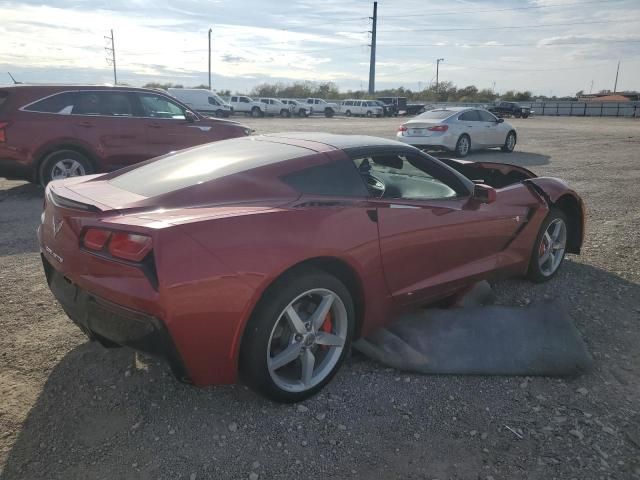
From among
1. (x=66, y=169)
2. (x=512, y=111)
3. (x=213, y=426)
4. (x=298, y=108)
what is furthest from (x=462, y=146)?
(x=512, y=111)

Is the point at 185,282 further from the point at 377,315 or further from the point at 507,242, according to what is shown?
the point at 507,242

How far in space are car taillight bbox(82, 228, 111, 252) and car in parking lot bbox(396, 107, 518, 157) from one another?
12812 mm

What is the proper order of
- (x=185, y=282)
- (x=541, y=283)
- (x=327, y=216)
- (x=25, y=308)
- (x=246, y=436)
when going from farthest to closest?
(x=541, y=283) < (x=25, y=308) < (x=327, y=216) < (x=246, y=436) < (x=185, y=282)

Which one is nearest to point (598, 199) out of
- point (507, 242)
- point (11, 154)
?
point (507, 242)

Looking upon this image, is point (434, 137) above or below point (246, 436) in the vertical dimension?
above

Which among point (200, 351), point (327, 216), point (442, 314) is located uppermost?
point (327, 216)

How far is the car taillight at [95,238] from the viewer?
255 centimetres

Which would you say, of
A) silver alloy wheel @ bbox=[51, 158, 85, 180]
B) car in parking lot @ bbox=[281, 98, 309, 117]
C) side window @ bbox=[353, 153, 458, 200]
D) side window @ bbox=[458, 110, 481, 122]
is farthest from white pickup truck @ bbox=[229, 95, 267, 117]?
side window @ bbox=[353, 153, 458, 200]

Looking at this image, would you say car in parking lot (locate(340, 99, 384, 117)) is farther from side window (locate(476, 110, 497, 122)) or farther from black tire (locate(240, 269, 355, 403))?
black tire (locate(240, 269, 355, 403))

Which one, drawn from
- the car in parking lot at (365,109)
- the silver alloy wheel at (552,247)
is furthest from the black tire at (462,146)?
the car in parking lot at (365,109)

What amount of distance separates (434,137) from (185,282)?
12.9 meters

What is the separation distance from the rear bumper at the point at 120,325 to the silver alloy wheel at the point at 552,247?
3393 mm

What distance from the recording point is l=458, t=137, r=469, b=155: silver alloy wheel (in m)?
14.8

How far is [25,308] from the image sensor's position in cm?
403
